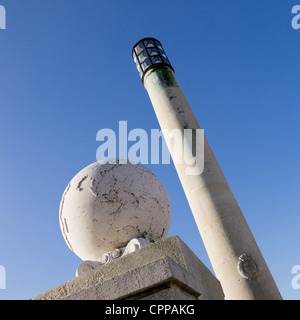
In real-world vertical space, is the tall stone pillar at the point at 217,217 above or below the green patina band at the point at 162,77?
below

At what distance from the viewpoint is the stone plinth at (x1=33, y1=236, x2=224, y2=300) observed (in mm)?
2854

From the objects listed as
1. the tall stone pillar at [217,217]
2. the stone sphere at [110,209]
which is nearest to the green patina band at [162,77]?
the tall stone pillar at [217,217]

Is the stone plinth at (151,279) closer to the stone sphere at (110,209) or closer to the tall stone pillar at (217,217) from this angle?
the stone sphere at (110,209)

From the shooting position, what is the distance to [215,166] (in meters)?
10.8

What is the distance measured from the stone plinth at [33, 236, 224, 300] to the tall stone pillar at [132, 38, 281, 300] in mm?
5373

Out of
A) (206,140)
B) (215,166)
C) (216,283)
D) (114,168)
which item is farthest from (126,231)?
(206,140)

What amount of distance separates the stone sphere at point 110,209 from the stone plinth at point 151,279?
3.44 ft

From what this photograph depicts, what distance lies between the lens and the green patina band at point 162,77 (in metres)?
13.0

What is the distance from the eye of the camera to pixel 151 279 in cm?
286

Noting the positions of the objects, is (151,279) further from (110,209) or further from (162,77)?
(162,77)

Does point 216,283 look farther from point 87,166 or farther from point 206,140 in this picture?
point 206,140

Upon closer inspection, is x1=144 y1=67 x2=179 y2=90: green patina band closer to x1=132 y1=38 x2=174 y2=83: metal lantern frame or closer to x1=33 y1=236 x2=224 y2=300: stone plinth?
x1=132 y1=38 x2=174 y2=83: metal lantern frame
